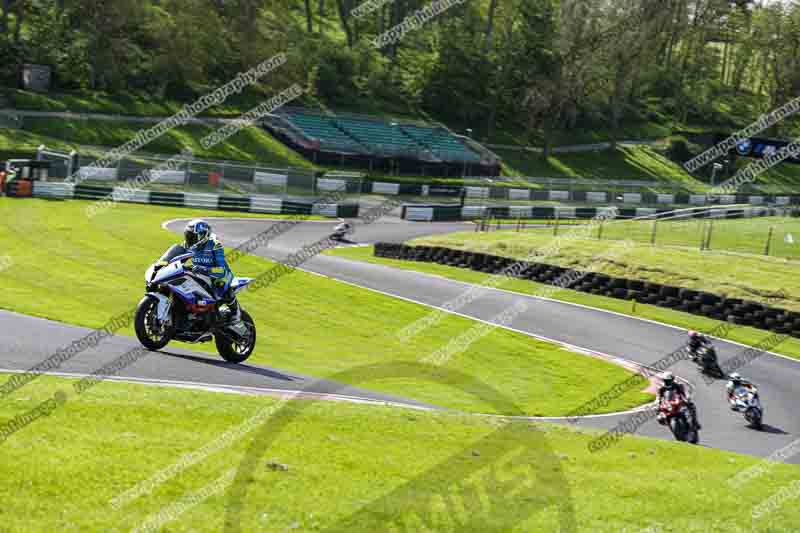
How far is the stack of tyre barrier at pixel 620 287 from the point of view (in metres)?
27.3

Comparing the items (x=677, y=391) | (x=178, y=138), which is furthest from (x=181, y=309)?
(x=178, y=138)

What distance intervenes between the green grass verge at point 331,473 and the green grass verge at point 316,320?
5312mm

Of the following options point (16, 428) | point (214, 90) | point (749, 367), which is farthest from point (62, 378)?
point (214, 90)

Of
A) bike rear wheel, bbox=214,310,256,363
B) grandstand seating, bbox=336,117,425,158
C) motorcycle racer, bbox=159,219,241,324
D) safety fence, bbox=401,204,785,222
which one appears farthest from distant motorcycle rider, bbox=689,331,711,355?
grandstand seating, bbox=336,117,425,158

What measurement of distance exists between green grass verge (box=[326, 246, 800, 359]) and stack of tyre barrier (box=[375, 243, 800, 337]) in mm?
257

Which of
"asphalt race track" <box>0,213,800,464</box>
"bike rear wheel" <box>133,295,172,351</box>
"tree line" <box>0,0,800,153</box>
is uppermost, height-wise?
"tree line" <box>0,0,800,153</box>

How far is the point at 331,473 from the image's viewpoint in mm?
8383

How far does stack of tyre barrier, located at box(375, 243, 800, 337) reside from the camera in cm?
2733

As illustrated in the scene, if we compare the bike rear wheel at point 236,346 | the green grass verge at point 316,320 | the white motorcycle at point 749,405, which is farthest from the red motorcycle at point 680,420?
the bike rear wheel at point 236,346

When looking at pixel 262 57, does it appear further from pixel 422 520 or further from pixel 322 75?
pixel 422 520

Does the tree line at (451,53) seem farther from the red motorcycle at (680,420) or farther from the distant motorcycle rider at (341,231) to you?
the red motorcycle at (680,420)

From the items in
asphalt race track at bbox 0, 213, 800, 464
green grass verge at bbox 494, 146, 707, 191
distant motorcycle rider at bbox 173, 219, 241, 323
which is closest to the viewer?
asphalt race track at bbox 0, 213, 800, 464

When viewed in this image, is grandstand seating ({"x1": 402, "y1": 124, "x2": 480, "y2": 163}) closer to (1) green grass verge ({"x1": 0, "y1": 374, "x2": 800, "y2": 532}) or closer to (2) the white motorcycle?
(2) the white motorcycle

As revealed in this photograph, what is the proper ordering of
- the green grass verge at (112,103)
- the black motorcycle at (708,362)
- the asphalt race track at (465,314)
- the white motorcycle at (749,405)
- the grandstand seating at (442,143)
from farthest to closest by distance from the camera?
1. the grandstand seating at (442,143)
2. the green grass verge at (112,103)
3. the black motorcycle at (708,362)
4. the white motorcycle at (749,405)
5. the asphalt race track at (465,314)
